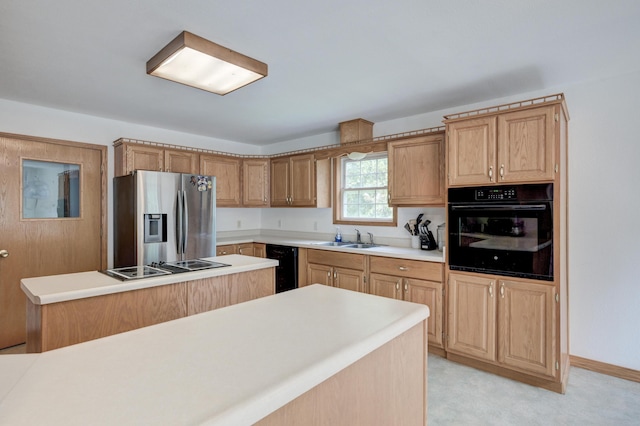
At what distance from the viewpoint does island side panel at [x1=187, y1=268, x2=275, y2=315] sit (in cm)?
209

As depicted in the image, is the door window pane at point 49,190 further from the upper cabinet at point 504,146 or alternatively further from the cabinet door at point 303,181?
→ the upper cabinet at point 504,146

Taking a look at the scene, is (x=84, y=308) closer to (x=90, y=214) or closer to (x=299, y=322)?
(x=299, y=322)

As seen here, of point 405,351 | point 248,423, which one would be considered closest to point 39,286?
point 248,423

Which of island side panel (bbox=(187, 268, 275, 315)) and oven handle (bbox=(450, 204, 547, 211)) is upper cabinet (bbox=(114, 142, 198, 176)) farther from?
oven handle (bbox=(450, 204, 547, 211))

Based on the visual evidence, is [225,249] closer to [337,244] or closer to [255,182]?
[255,182]

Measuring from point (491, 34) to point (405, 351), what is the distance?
1927 millimetres

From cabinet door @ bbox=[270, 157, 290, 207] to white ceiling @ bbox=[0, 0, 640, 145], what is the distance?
134 centimetres

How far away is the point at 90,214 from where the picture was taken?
357cm

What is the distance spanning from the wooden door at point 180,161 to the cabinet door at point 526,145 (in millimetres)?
3448

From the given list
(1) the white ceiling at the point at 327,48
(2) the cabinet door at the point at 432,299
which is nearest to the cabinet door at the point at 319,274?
(2) the cabinet door at the point at 432,299

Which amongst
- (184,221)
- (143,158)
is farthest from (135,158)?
(184,221)

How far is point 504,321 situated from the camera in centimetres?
256

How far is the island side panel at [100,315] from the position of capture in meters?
1.57

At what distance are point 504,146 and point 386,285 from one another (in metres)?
1.63
